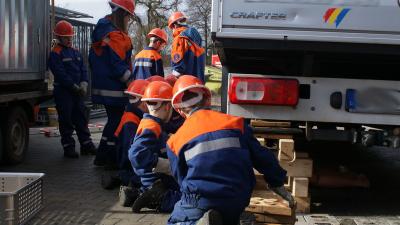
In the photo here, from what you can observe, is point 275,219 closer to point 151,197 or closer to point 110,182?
point 151,197

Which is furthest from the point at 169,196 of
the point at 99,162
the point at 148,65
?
the point at 148,65

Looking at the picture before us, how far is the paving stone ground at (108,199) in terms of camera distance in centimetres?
498

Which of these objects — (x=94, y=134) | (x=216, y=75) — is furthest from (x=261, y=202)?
(x=216, y=75)

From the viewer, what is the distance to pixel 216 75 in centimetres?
2570

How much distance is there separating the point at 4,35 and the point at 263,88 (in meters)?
3.32

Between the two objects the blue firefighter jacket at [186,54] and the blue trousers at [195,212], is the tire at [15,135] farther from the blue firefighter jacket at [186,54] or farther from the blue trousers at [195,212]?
the blue trousers at [195,212]

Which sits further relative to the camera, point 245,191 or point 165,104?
point 165,104

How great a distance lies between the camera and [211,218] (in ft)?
10.1

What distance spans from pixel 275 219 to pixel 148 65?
137 inches

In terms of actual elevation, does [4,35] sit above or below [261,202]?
above

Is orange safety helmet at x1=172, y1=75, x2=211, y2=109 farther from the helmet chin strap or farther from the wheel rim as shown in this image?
the wheel rim

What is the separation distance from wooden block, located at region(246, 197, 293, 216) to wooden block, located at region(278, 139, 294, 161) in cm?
53

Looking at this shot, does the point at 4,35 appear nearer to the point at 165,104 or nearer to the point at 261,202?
the point at 165,104

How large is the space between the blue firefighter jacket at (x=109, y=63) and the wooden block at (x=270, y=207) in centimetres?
287
